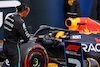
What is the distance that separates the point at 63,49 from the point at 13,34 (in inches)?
74.4

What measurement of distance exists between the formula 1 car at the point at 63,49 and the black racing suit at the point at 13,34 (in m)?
0.57

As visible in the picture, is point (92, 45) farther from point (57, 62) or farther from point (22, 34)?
point (22, 34)

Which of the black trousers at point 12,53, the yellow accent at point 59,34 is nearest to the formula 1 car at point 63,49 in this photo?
the yellow accent at point 59,34

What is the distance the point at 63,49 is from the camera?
13.9 ft

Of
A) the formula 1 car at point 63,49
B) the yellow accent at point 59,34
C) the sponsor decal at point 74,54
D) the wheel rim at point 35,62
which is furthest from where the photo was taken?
the yellow accent at point 59,34

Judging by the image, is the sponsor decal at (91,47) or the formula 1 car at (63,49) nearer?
the formula 1 car at (63,49)

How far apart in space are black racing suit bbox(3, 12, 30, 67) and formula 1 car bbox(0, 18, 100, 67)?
57cm

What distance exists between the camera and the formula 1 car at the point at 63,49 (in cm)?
321

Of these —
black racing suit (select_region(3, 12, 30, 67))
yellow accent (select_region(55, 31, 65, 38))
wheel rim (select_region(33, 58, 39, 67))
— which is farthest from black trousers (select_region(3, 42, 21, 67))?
yellow accent (select_region(55, 31, 65, 38))

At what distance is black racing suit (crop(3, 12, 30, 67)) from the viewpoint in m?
2.58

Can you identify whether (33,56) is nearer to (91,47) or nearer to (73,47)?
(73,47)

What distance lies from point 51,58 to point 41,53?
2.67ft

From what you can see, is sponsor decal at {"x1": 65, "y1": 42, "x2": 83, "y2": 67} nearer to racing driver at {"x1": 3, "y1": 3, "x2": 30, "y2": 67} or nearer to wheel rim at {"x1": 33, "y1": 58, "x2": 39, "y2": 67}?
wheel rim at {"x1": 33, "y1": 58, "x2": 39, "y2": 67}

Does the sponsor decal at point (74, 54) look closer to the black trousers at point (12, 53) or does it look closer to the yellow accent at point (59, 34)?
the black trousers at point (12, 53)
